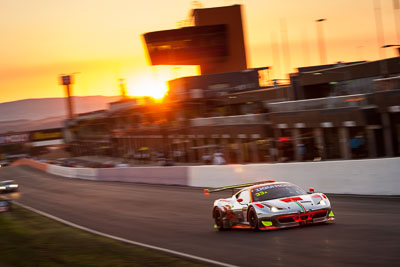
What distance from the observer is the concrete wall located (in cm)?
1823

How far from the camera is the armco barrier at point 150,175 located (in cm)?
3209

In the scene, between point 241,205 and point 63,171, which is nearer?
point 241,205

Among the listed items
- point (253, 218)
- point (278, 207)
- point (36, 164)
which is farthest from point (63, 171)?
point (278, 207)

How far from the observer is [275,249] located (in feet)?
34.1

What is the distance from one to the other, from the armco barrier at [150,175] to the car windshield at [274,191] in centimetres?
1782

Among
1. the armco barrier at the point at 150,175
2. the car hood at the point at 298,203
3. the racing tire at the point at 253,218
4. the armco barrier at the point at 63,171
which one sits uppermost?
the car hood at the point at 298,203

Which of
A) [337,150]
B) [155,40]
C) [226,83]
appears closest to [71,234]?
[337,150]

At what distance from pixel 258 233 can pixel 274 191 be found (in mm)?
1084

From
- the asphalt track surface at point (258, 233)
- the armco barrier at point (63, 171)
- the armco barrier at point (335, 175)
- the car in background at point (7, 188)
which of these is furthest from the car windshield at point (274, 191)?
the armco barrier at point (63, 171)

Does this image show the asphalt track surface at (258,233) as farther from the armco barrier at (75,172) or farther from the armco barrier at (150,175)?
the armco barrier at (75,172)

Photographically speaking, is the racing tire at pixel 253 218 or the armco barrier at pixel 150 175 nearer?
the racing tire at pixel 253 218

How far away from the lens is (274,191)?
44.0ft

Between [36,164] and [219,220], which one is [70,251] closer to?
[219,220]

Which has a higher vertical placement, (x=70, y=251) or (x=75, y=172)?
(x=70, y=251)
